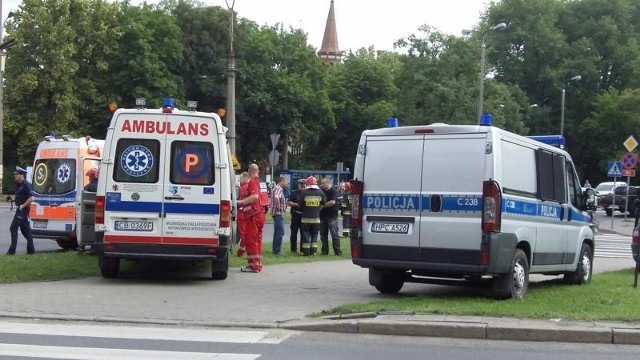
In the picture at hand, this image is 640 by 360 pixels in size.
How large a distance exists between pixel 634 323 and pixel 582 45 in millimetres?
58542

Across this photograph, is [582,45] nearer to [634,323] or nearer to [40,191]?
[40,191]

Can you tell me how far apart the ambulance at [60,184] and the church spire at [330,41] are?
106 m

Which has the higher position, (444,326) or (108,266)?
(108,266)

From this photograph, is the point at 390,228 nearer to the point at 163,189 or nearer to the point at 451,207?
the point at 451,207

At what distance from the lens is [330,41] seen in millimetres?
127812

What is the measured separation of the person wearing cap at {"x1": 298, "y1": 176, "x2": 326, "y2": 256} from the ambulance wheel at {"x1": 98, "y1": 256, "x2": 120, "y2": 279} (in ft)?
18.8

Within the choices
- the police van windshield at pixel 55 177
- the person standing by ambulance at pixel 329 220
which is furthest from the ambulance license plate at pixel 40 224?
the person standing by ambulance at pixel 329 220

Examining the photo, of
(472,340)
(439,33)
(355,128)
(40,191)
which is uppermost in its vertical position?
(439,33)

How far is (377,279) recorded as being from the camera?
38.3 feet

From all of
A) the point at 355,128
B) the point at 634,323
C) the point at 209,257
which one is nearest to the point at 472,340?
the point at 634,323

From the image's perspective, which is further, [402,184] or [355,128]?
[355,128]

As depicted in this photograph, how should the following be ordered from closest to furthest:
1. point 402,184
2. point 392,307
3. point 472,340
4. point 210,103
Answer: point 472,340
point 392,307
point 402,184
point 210,103

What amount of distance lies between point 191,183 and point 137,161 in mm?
882

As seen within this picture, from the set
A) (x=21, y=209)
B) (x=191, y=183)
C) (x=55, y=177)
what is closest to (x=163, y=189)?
(x=191, y=183)
